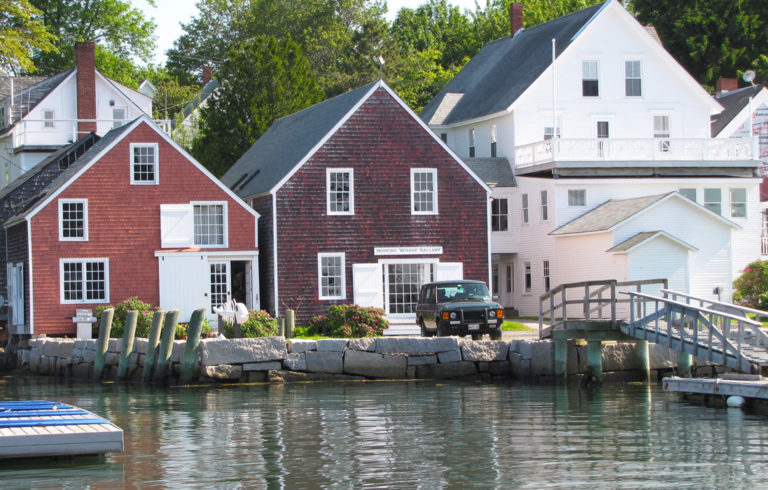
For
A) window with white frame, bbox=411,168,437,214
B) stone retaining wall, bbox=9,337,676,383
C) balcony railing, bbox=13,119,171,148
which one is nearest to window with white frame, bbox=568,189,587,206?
window with white frame, bbox=411,168,437,214

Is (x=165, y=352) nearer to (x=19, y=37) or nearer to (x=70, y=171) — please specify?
(x=70, y=171)

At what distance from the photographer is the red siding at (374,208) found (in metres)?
39.4

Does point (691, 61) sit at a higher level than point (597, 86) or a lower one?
higher

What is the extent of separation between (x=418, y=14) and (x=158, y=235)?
49.2 meters

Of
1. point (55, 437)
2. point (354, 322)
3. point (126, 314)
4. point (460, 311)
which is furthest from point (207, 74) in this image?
point (55, 437)

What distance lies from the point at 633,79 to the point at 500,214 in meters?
8.11

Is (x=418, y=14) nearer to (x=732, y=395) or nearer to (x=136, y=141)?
(x=136, y=141)

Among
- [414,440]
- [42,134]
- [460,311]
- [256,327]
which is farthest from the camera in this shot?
[42,134]

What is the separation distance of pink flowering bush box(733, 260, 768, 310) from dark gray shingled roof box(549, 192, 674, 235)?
4.04 metres

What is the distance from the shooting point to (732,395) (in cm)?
2389

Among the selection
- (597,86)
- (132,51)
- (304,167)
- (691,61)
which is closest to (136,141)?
(304,167)

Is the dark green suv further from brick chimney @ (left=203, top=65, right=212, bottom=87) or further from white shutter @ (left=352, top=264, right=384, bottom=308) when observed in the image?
brick chimney @ (left=203, top=65, right=212, bottom=87)

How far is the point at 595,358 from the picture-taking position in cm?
2902

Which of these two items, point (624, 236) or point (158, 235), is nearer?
point (158, 235)
